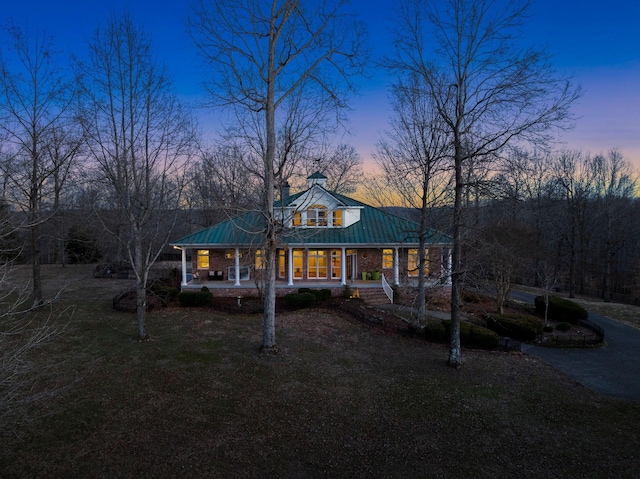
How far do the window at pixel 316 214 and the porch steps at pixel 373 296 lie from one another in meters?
5.15

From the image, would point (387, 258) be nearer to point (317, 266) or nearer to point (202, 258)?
point (317, 266)

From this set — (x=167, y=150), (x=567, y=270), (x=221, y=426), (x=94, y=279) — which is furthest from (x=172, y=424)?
(x=567, y=270)

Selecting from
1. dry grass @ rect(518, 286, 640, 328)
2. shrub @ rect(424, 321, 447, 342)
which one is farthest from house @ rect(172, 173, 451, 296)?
dry grass @ rect(518, 286, 640, 328)

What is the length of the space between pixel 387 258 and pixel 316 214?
18.1ft

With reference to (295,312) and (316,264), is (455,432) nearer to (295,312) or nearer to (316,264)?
(295,312)

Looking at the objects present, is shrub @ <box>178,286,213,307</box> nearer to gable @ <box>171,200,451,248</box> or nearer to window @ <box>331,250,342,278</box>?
gable @ <box>171,200,451,248</box>

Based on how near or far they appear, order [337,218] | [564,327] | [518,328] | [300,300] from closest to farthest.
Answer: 1. [518,328]
2. [564,327]
3. [300,300]
4. [337,218]

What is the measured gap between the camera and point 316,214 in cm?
2302

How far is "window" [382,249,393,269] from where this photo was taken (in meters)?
23.4

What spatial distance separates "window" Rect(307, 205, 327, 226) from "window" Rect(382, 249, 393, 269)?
438 centimetres

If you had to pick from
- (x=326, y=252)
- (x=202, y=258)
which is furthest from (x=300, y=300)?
(x=202, y=258)

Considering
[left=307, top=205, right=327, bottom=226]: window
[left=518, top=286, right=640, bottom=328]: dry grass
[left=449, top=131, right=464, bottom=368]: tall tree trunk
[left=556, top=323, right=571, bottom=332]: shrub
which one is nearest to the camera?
[left=449, top=131, right=464, bottom=368]: tall tree trunk

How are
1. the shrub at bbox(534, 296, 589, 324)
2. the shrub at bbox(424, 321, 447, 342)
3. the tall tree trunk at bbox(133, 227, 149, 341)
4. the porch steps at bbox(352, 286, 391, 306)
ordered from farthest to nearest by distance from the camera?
the porch steps at bbox(352, 286, 391, 306) < the shrub at bbox(534, 296, 589, 324) < the shrub at bbox(424, 321, 447, 342) < the tall tree trunk at bbox(133, 227, 149, 341)

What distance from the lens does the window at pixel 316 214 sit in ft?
75.8
